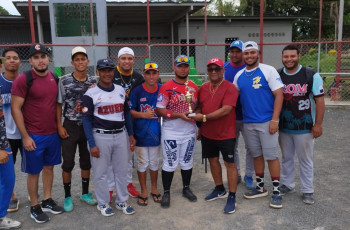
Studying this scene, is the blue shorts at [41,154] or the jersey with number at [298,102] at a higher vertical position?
the jersey with number at [298,102]

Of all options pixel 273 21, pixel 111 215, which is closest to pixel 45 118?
pixel 111 215

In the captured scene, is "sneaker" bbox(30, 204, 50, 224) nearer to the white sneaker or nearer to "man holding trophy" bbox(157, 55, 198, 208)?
the white sneaker

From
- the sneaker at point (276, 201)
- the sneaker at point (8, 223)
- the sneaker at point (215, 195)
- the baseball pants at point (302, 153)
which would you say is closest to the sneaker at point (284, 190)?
the baseball pants at point (302, 153)

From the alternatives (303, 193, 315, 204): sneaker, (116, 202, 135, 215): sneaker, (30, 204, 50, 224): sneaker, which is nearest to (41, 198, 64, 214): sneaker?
(30, 204, 50, 224): sneaker

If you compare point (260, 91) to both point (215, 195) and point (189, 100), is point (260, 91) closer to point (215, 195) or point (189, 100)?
point (189, 100)

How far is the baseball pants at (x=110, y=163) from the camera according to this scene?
3470 mm

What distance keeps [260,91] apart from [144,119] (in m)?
1.43

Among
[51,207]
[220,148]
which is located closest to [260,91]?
[220,148]

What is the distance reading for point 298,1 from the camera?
112 ft

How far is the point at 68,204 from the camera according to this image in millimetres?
3816

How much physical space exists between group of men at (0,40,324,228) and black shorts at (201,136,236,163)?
1 cm

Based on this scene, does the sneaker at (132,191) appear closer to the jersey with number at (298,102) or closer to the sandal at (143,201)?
the sandal at (143,201)

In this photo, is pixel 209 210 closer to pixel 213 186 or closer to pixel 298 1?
pixel 213 186

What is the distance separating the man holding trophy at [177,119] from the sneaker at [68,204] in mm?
1119
